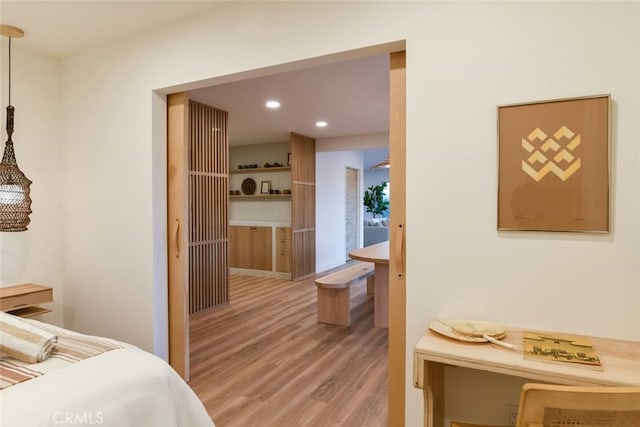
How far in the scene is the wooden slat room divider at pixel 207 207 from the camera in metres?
4.42

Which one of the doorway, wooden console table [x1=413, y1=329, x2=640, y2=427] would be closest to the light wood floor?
the doorway

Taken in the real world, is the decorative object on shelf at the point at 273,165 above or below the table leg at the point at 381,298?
above

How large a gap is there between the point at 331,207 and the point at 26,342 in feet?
20.7

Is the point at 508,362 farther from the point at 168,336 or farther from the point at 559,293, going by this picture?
the point at 168,336

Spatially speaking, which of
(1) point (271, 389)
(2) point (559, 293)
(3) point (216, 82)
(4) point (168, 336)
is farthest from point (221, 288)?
(2) point (559, 293)

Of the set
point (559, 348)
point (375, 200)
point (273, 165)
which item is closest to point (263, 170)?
point (273, 165)

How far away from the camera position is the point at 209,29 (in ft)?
7.49

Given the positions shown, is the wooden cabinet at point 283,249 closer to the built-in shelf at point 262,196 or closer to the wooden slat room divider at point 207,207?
the built-in shelf at point 262,196

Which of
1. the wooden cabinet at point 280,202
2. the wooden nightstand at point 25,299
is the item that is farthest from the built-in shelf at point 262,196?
the wooden nightstand at point 25,299

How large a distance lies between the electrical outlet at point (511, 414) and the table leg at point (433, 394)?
27 centimetres

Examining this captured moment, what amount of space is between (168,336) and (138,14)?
2194 millimetres

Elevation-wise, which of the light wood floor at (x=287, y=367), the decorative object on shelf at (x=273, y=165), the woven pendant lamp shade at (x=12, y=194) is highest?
the decorative object on shelf at (x=273, y=165)

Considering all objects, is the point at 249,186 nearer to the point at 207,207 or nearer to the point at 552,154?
the point at 207,207

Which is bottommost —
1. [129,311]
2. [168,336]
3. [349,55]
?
[168,336]
